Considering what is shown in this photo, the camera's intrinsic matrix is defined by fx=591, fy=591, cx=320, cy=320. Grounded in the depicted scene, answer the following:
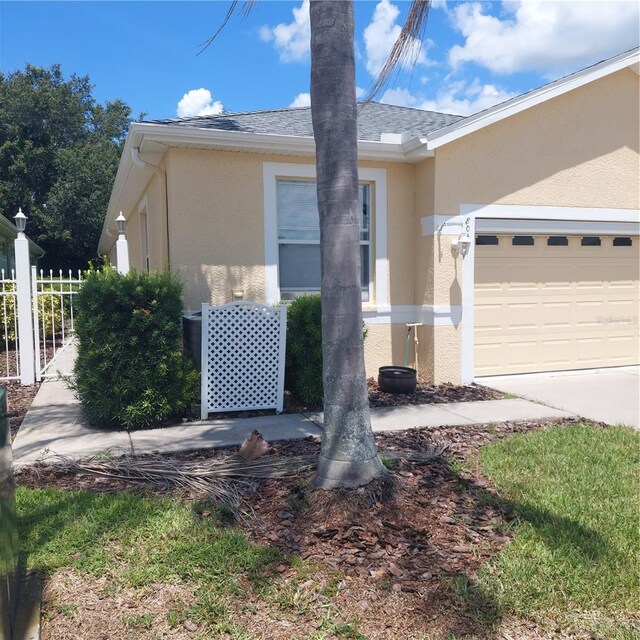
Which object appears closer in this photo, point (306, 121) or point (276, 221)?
point (276, 221)

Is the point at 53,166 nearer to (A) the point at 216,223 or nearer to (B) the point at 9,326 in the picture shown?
(B) the point at 9,326

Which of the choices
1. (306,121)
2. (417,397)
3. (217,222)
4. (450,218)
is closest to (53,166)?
(306,121)

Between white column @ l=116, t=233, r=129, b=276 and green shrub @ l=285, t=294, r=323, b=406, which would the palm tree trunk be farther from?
white column @ l=116, t=233, r=129, b=276

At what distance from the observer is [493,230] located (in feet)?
29.0

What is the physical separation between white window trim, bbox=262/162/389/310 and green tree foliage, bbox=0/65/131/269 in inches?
862

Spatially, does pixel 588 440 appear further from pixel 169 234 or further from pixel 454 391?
pixel 169 234

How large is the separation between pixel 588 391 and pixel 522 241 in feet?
8.06

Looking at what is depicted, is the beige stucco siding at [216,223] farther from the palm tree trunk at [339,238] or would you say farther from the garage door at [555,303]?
the palm tree trunk at [339,238]

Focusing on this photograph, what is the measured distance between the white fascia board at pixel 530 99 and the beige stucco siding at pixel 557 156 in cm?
18

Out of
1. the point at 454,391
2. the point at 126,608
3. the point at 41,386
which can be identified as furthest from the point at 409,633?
the point at 41,386

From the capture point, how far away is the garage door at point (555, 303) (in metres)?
9.05

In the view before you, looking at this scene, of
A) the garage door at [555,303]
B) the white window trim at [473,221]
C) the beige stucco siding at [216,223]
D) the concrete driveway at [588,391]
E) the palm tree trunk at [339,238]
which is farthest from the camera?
the garage door at [555,303]

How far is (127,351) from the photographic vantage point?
246 inches

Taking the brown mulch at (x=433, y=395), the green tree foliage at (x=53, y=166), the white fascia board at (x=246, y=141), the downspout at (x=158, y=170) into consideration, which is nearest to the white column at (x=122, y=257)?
the downspout at (x=158, y=170)
